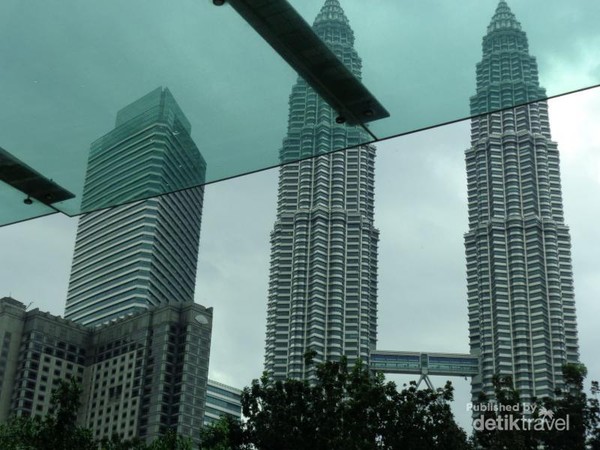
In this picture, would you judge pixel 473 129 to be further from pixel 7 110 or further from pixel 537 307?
pixel 7 110

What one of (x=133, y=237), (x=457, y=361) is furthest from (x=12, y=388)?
(x=457, y=361)

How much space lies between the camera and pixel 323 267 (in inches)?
4240

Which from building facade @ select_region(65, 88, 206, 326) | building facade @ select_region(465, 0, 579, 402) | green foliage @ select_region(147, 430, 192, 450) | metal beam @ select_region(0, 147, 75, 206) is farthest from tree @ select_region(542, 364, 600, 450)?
building facade @ select_region(65, 88, 206, 326)

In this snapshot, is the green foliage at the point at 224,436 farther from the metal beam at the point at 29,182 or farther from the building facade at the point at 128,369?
the building facade at the point at 128,369


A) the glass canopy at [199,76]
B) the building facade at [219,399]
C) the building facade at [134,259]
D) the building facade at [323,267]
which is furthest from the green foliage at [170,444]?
the building facade at [219,399]

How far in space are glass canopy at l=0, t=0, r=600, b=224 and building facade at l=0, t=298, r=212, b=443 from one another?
97.1 meters

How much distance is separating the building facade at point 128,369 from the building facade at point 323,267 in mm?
11093

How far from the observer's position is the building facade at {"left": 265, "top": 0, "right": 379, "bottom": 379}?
106m

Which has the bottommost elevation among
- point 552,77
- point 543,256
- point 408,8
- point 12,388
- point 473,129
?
point 552,77

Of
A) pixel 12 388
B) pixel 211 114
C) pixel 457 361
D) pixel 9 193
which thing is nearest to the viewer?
pixel 211 114

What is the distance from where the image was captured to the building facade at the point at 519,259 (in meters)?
101

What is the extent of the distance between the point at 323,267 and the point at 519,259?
24.2 meters

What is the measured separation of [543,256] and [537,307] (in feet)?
21.0

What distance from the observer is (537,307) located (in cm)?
10275
